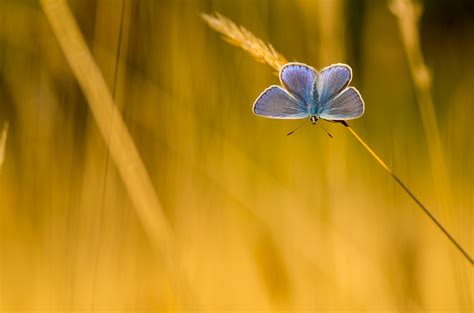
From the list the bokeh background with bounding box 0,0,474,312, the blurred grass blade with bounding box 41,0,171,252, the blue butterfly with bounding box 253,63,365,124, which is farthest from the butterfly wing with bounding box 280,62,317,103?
the bokeh background with bounding box 0,0,474,312

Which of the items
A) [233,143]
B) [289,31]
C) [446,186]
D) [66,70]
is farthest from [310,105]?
[289,31]

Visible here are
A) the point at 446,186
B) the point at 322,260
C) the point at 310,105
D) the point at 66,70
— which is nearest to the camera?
the point at 310,105

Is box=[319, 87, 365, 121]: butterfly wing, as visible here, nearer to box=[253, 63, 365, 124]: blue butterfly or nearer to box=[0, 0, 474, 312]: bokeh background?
box=[253, 63, 365, 124]: blue butterfly

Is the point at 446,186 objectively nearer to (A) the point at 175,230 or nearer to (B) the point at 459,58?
(A) the point at 175,230

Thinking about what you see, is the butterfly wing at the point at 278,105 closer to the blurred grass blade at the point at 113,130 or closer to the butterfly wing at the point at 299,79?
the butterfly wing at the point at 299,79

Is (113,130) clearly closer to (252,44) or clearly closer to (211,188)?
(252,44)

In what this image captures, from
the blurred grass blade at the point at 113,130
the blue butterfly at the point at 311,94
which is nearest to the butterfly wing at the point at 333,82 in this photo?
the blue butterfly at the point at 311,94

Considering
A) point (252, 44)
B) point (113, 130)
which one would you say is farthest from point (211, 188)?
point (252, 44)
